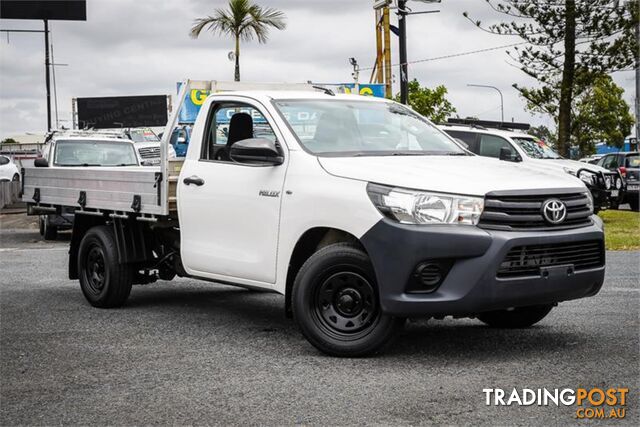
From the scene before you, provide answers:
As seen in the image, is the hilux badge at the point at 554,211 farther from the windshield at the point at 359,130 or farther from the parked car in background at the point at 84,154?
the parked car in background at the point at 84,154

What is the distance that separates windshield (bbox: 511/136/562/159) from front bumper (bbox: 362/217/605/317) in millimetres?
14257

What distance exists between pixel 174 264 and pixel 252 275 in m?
1.85

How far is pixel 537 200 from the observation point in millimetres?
6754

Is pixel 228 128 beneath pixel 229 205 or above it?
above

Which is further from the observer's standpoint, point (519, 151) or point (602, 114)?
point (602, 114)

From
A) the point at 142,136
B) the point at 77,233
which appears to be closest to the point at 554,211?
the point at 77,233

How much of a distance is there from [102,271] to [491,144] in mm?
12011

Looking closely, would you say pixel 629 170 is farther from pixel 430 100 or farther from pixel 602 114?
pixel 602 114

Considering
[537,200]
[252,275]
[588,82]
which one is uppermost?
[588,82]

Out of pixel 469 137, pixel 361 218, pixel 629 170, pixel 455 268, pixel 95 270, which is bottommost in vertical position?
pixel 95 270

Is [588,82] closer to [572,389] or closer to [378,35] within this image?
[378,35]

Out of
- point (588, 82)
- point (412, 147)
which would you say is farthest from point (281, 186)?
point (588, 82)

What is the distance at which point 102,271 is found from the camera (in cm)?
990

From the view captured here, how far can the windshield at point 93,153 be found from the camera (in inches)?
→ 776
